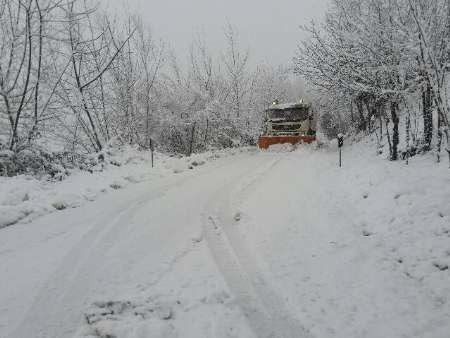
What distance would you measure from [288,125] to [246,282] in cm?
1677

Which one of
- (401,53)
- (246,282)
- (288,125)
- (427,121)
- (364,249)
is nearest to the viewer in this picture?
(246,282)

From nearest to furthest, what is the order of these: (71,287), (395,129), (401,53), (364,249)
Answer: (71,287) → (364,249) → (401,53) → (395,129)

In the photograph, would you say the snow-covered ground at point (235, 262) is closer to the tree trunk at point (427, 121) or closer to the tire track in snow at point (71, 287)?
the tire track in snow at point (71, 287)

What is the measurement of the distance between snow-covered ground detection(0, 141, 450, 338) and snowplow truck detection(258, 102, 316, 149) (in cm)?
1028

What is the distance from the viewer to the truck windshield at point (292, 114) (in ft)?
67.8

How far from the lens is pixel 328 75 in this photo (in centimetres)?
1616

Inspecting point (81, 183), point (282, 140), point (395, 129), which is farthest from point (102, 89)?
point (395, 129)

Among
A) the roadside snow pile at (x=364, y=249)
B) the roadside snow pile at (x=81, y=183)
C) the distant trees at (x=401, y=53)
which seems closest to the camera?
the roadside snow pile at (x=364, y=249)

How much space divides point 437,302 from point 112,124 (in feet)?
58.4

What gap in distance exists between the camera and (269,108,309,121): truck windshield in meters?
20.7

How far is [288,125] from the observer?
2067cm

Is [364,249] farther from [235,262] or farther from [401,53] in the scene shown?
[401,53]

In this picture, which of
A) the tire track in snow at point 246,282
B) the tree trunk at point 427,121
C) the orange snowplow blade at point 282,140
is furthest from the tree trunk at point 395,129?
the orange snowplow blade at point 282,140

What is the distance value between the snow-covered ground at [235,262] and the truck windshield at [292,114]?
38.0 feet
